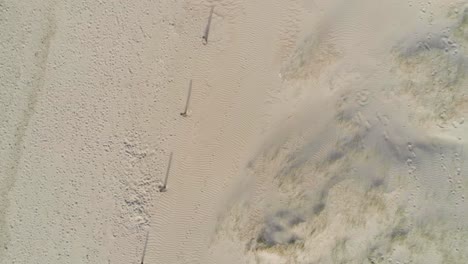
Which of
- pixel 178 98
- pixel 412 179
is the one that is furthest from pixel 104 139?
pixel 412 179

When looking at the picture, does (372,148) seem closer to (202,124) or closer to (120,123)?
(202,124)

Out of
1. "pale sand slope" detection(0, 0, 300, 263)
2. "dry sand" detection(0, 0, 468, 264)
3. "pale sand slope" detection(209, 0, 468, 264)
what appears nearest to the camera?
"pale sand slope" detection(209, 0, 468, 264)

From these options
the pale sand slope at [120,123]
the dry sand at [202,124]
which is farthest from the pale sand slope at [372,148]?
the pale sand slope at [120,123]

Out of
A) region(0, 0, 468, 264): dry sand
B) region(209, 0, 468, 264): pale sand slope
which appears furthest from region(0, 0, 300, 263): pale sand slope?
region(209, 0, 468, 264): pale sand slope

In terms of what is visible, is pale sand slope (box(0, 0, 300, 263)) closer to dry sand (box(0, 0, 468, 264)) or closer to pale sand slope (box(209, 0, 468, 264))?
dry sand (box(0, 0, 468, 264))

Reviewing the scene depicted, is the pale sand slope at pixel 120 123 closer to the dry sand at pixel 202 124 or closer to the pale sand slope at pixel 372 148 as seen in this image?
the dry sand at pixel 202 124

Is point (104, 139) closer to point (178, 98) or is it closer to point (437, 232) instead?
point (178, 98)
